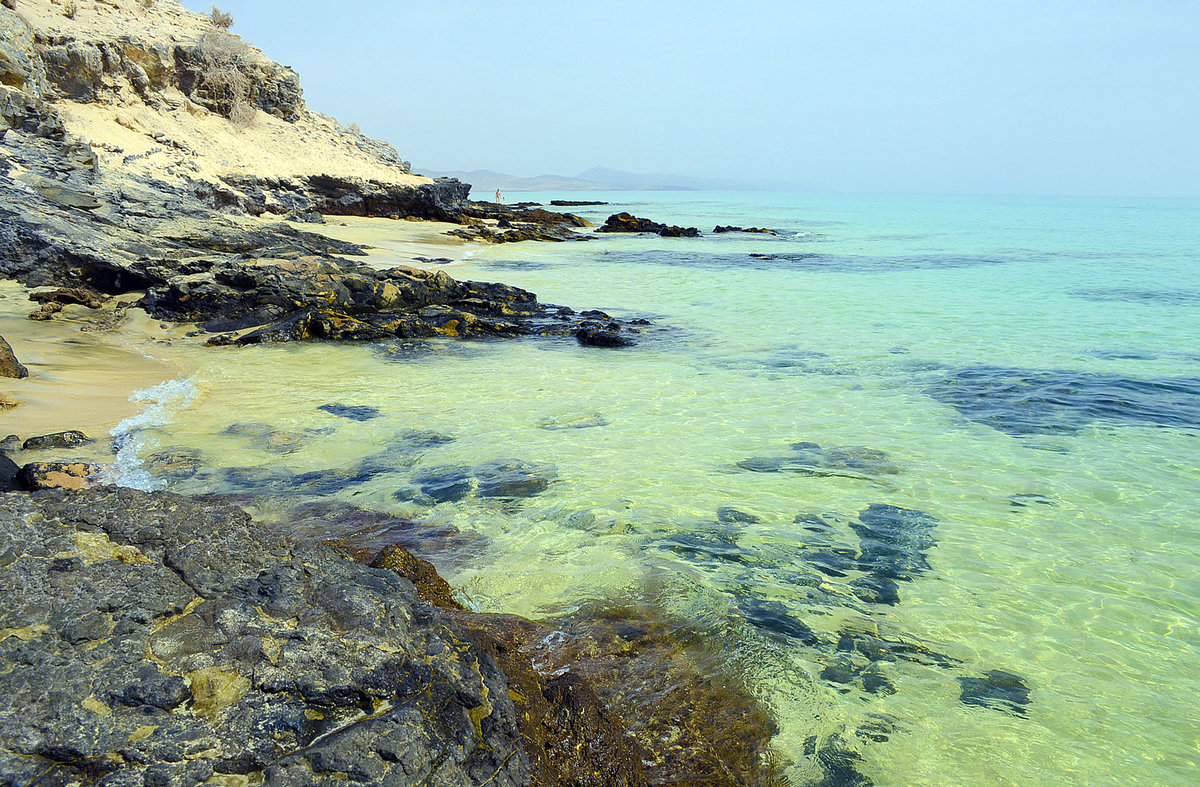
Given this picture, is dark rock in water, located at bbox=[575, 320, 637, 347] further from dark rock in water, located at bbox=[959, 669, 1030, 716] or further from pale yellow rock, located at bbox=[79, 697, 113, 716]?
pale yellow rock, located at bbox=[79, 697, 113, 716]

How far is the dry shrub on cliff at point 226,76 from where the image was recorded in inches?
1131

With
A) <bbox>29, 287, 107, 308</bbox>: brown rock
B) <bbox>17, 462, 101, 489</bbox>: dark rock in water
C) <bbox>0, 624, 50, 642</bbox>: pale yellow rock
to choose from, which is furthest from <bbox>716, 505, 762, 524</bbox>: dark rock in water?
<bbox>29, 287, 107, 308</bbox>: brown rock

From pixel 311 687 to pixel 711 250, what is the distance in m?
27.8

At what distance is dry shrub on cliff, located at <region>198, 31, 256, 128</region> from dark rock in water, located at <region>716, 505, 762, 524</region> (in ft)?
102

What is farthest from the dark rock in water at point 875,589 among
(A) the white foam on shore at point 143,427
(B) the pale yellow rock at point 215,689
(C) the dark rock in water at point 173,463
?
(C) the dark rock in water at point 173,463

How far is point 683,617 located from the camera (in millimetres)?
3631

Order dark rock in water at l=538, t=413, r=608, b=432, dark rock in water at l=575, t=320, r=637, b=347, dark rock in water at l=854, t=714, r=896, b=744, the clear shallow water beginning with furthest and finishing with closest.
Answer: dark rock in water at l=575, t=320, r=637, b=347, dark rock in water at l=538, t=413, r=608, b=432, the clear shallow water, dark rock in water at l=854, t=714, r=896, b=744

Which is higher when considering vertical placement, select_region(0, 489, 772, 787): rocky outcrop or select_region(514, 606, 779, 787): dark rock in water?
select_region(0, 489, 772, 787): rocky outcrop

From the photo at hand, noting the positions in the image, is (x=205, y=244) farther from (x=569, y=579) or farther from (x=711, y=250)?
(x=711, y=250)

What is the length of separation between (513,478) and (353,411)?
Answer: 241 cm

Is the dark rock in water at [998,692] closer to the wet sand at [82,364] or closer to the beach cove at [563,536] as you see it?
the beach cove at [563,536]

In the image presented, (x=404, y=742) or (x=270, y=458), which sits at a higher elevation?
(x=404, y=742)

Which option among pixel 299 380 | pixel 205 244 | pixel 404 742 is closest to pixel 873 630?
pixel 404 742

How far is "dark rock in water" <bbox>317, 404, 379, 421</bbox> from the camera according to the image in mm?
6844
